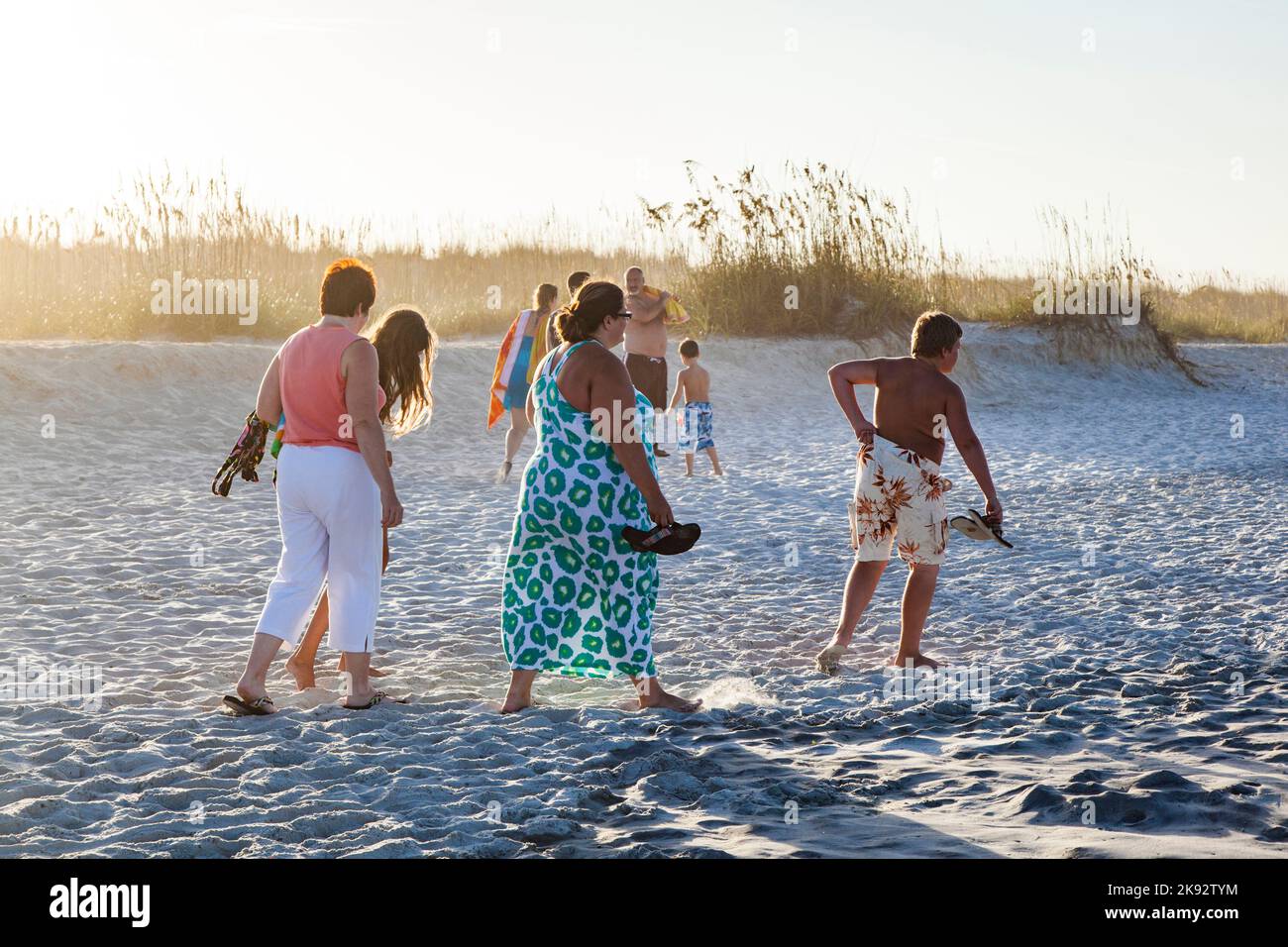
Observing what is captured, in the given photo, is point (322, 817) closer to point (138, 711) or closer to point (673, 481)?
point (138, 711)

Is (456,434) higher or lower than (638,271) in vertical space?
lower

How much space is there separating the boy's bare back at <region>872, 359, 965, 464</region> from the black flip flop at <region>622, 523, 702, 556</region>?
1.35 meters

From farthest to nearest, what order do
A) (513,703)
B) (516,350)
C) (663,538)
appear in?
(516,350)
(513,703)
(663,538)

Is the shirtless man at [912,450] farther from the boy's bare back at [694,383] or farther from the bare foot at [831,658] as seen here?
the boy's bare back at [694,383]

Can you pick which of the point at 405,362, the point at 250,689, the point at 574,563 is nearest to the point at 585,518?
the point at 574,563

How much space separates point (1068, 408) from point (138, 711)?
623 inches

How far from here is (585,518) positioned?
5.29 m

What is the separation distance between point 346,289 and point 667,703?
2.05 metres

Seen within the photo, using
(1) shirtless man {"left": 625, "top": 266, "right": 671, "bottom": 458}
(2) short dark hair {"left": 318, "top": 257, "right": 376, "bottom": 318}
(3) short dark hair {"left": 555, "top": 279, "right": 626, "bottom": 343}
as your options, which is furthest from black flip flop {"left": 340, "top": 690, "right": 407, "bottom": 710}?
(1) shirtless man {"left": 625, "top": 266, "right": 671, "bottom": 458}

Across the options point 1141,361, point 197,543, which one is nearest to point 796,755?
point 197,543

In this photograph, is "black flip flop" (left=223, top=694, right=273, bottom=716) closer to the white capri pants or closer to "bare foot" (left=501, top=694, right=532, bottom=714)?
the white capri pants

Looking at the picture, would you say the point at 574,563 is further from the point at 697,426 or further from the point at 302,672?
the point at 697,426

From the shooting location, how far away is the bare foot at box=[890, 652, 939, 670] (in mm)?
6336

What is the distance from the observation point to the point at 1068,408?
62.7 feet
